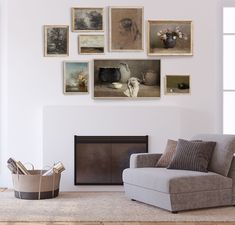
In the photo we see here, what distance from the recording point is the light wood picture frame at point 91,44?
779 cm

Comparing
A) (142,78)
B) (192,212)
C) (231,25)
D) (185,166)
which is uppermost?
(231,25)

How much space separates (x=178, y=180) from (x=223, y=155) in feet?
2.66

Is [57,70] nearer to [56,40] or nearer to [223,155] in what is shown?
[56,40]

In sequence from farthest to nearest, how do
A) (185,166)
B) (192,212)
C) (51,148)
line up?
1. (51,148)
2. (185,166)
3. (192,212)

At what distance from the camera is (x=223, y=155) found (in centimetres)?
628

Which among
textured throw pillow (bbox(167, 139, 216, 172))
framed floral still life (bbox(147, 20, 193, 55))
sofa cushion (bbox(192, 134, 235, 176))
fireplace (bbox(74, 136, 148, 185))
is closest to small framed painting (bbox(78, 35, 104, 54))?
framed floral still life (bbox(147, 20, 193, 55))

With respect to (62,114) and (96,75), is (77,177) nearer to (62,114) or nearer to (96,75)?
(62,114)

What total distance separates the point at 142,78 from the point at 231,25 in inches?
58.0

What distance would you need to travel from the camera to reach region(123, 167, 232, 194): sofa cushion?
5730 mm

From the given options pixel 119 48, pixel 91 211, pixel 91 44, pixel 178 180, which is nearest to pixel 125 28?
pixel 119 48

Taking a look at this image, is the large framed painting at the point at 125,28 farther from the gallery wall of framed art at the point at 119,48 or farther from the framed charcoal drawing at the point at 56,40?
the framed charcoal drawing at the point at 56,40

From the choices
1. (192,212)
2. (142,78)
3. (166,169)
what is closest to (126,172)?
(166,169)

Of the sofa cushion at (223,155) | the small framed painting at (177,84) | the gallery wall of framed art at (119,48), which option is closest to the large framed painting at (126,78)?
the gallery wall of framed art at (119,48)

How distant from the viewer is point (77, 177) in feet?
25.1
